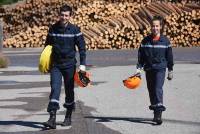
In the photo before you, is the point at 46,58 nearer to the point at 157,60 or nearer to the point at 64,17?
the point at 64,17

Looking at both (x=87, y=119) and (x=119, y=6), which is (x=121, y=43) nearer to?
(x=119, y=6)

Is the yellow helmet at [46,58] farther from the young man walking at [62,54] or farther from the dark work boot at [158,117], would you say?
the dark work boot at [158,117]

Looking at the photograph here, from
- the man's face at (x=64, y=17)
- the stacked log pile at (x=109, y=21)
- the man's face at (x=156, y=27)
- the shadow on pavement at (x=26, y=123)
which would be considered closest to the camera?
the man's face at (x=64, y=17)

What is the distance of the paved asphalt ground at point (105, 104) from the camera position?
9.32m

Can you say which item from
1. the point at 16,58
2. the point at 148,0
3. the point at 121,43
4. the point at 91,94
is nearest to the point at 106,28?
the point at 121,43

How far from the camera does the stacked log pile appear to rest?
27.7 metres

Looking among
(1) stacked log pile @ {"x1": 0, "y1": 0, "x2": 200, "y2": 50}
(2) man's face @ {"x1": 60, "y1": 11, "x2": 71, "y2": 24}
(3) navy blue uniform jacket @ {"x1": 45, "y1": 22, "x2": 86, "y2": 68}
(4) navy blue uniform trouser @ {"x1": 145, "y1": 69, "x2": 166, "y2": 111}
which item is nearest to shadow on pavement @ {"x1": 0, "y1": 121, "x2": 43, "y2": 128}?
(3) navy blue uniform jacket @ {"x1": 45, "y1": 22, "x2": 86, "y2": 68}

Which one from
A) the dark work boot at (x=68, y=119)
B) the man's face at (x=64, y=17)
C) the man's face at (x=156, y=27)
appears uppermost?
the man's face at (x=64, y=17)

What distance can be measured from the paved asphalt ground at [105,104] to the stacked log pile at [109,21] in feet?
26.0

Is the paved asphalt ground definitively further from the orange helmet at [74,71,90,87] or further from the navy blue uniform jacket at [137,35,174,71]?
the navy blue uniform jacket at [137,35,174,71]

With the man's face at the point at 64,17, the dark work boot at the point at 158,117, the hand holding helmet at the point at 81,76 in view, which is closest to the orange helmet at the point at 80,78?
the hand holding helmet at the point at 81,76

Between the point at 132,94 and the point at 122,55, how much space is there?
11.0 meters

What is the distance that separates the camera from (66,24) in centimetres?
922

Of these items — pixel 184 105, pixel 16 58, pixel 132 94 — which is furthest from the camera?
pixel 16 58
